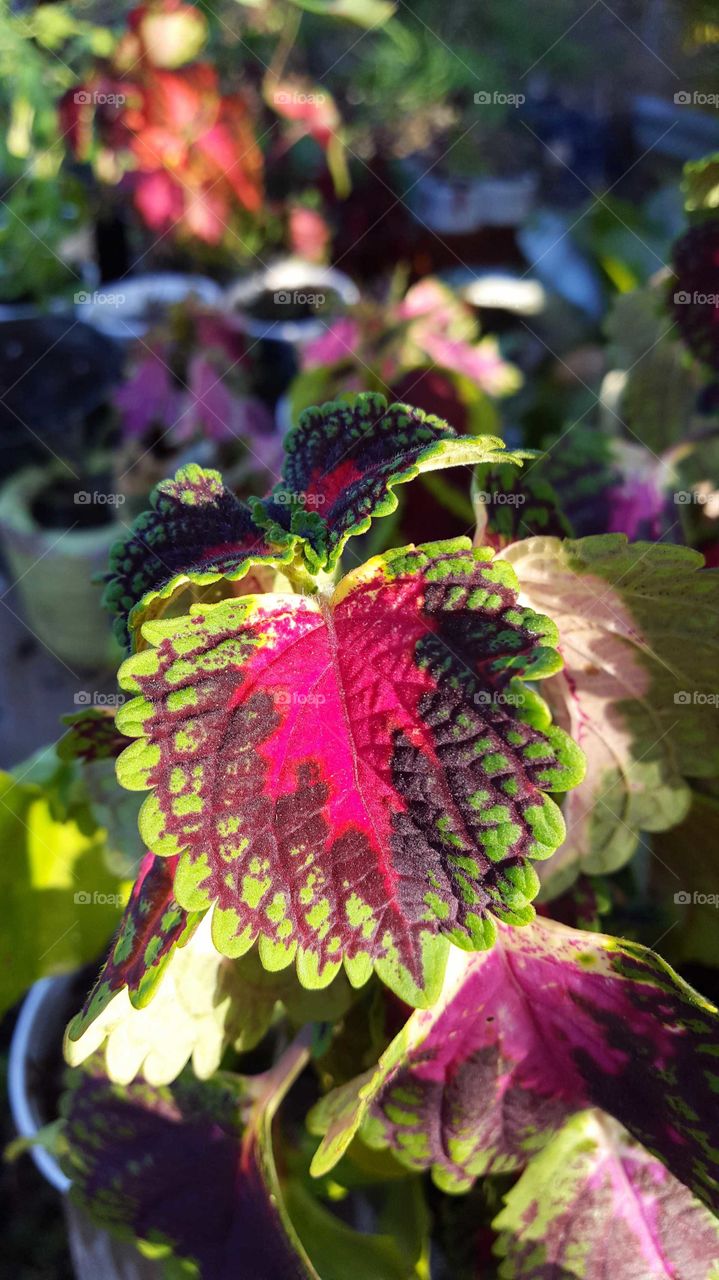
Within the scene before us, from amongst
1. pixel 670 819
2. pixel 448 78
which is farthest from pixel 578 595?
pixel 448 78

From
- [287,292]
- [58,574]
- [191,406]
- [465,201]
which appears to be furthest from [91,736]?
[465,201]

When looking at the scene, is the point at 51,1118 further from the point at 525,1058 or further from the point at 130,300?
the point at 130,300

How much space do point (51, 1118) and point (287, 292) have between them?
55.1 inches

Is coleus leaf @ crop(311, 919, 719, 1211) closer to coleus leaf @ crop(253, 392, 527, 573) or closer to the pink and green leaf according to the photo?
the pink and green leaf

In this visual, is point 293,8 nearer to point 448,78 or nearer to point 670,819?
point 448,78

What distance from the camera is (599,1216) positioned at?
53 cm

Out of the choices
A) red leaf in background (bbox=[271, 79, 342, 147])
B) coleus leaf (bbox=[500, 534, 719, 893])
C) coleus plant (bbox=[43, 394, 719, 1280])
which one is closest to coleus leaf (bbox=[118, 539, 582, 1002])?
coleus plant (bbox=[43, 394, 719, 1280])

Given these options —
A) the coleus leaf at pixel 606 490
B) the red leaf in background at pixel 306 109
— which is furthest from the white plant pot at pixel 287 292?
the coleus leaf at pixel 606 490

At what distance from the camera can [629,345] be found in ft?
3.31

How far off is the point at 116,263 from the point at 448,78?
96 centimetres

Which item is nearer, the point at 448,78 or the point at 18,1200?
the point at 18,1200

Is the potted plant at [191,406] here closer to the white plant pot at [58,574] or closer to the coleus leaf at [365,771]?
the white plant pot at [58,574]

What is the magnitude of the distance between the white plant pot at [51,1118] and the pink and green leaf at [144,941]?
27 cm

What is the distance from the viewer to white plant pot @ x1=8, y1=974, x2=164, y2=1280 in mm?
630
